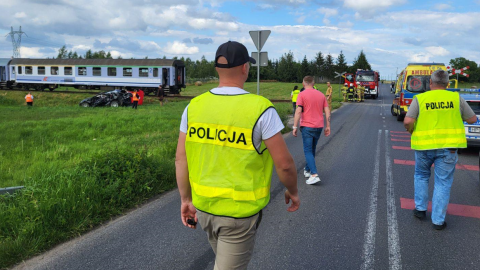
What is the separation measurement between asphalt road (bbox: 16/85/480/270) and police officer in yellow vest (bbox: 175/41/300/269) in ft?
5.40

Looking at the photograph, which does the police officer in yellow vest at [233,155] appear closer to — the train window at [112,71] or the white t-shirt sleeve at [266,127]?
the white t-shirt sleeve at [266,127]

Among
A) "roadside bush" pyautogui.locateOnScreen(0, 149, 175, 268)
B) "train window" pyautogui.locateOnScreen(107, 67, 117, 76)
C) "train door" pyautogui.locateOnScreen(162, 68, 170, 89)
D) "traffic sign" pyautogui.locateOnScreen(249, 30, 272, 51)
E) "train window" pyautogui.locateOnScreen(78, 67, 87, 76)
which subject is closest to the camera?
"roadside bush" pyautogui.locateOnScreen(0, 149, 175, 268)

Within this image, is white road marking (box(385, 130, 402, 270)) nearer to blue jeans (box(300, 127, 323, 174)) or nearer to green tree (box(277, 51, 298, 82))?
blue jeans (box(300, 127, 323, 174))

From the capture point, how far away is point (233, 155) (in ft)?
6.58

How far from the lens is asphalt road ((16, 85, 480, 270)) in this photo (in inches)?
143

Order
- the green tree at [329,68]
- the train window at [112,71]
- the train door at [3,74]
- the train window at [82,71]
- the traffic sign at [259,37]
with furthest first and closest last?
the green tree at [329,68], the train door at [3,74], the train window at [82,71], the train window at [112,71], the traffic sign at [259,37]

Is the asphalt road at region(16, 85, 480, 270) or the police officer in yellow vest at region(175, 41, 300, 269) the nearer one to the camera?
the police officer in yellow vest at region(175, 41, 300, 269)

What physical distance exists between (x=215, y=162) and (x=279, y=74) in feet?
380

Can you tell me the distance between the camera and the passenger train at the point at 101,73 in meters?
32.9

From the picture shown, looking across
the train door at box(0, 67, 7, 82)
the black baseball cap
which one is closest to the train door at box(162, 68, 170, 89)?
the train door at box(0, 67, 7, 82)

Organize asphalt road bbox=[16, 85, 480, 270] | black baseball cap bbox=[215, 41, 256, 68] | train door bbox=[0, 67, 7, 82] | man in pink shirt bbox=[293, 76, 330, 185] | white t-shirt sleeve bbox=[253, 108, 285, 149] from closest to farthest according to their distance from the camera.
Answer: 1. white t-shirt sleeve bbox=[253, 108, 285, 149]
2. black baseball cap bbox=[215, 41, 256, 68]
3. asphalt road bbox=[16, 85, 480, 270]
4. man in pink shirt bbox=[293, 76, 330, 185]
5. train door bbox=[0, 67, 7, 82]

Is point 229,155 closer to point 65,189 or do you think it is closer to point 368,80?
point 65,189

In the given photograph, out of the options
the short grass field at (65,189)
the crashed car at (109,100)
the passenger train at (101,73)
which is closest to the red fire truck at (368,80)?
the passenger train at (101,73)

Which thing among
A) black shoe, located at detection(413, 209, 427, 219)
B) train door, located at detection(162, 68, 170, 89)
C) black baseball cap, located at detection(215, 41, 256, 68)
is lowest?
black shoe, located at detection(413, 209, 427, 219)
